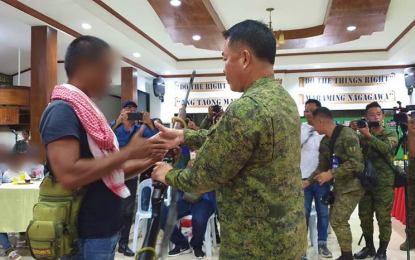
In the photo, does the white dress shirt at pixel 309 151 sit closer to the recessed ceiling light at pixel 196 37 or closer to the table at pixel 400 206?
the table at pixel 400 206

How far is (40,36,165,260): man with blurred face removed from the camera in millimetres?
1074

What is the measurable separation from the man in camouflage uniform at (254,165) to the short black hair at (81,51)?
17.5 inches

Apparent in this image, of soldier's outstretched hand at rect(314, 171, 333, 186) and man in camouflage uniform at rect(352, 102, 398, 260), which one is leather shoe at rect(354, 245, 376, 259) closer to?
man in camouflage uniform at rect(352, 102, 398, 260)

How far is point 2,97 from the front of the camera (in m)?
7.22

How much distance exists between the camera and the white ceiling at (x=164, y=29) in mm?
4664

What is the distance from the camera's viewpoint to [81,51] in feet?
3.85

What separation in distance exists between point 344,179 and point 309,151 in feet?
1.85

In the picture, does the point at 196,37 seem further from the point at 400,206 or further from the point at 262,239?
the point at 262,239

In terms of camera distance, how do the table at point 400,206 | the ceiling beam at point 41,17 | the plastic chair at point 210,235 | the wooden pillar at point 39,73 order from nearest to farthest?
1. the plastic chair at point 210,235
2. the ceiling beam at point 41,17
3. the table at point 400,206
4. the wooden pillar at point 39,73

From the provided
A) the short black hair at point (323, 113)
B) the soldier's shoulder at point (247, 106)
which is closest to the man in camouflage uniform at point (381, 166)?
the short black hair at point (323, 113)

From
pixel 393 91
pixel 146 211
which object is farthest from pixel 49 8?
pixel 393 91

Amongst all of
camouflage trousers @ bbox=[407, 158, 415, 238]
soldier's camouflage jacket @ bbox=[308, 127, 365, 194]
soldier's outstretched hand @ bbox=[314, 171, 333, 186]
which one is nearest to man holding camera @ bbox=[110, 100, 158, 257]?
soldier's outstretched hand @ bbox=[314, 171, 333, 186]

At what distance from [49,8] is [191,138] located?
3.75m

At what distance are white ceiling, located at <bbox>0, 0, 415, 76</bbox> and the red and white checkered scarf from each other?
3051 mm
